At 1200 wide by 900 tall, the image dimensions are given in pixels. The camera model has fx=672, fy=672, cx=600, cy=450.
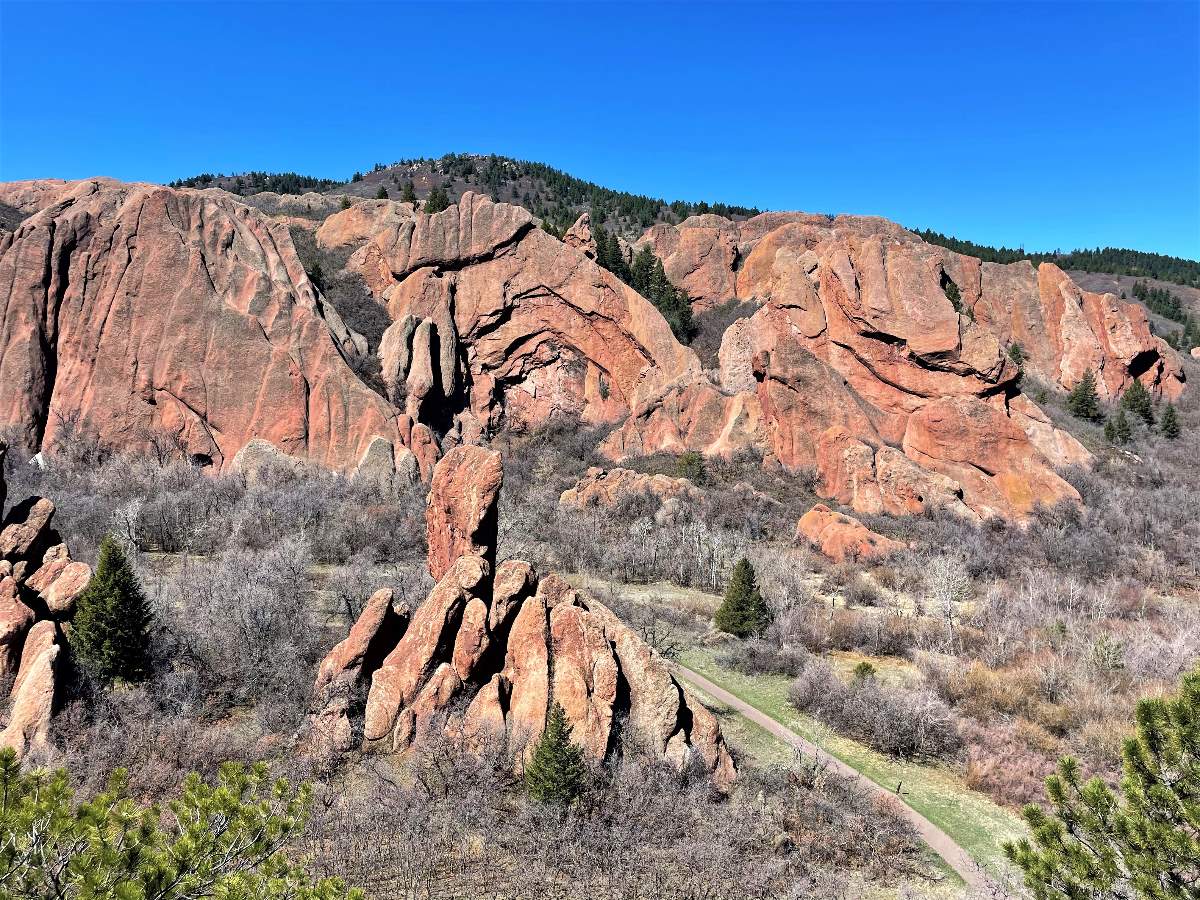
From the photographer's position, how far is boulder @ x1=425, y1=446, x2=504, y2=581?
57.4 feet

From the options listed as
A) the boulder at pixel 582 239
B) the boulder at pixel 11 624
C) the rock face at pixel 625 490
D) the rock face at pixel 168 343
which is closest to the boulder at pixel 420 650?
the boulder at pixel 11 624

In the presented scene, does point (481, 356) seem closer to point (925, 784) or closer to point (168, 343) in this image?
point (168, 343)

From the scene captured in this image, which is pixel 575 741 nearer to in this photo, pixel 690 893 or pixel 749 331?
pixel 690 893

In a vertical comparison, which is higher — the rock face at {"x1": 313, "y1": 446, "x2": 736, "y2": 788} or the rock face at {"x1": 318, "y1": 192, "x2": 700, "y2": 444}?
the rock face at {"x1": 318, "y1": 192, "x2": 700, "y2": 444}

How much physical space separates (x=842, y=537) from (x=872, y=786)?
18.7m

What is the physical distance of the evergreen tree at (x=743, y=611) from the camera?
2248 centimetres

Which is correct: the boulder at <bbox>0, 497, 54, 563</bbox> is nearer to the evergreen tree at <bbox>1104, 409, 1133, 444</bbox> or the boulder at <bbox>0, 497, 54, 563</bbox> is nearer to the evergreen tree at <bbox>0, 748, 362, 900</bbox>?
the evergreen tree at <bbox>0, 748, 362, 900</bbox>

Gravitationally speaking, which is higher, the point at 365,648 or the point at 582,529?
the point at 365,648

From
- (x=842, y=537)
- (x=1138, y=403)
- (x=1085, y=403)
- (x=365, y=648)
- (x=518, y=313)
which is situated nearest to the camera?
(x=365, y=648)

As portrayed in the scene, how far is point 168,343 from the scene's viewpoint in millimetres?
37906

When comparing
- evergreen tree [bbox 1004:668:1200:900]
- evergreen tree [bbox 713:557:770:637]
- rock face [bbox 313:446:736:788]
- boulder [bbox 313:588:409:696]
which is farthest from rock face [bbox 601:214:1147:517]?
evergreen tree [bbox 1004:668:1200:900]

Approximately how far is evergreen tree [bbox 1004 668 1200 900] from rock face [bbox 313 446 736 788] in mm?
6594

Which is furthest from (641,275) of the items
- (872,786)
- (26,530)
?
(872,786)

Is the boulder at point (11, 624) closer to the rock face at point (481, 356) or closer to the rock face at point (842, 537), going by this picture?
the rock face at point (481, 356)
